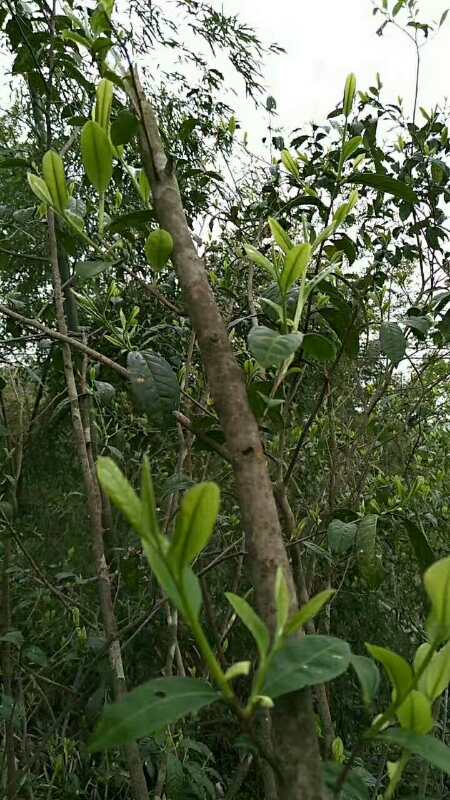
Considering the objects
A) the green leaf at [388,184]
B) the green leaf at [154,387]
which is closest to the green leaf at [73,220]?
the green leaf at [154,387]

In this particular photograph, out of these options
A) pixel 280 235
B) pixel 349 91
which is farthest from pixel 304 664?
pixel 349 91

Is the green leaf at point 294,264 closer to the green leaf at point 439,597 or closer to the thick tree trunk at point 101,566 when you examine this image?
the green leaf at point 439,597

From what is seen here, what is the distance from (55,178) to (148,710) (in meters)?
0.34

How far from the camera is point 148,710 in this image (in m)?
0.26

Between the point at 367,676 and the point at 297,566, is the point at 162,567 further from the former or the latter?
the point at 297,566

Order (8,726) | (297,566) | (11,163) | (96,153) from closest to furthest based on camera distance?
(96,153), (297,566), (11,163), (8,726)

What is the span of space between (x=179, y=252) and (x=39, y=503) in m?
2.25

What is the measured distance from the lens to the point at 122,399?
2.05m

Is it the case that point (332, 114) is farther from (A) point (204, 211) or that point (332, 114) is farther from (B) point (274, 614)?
(B) point (274, 614)

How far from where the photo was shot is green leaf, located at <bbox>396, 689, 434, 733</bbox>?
0.28 m

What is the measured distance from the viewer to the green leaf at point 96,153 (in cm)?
43

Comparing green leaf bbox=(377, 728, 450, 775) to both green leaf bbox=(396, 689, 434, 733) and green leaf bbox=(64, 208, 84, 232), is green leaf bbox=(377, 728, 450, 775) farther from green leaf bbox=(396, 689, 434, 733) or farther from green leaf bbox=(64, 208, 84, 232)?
green leaf bbox=(64, 208, 84, 232)

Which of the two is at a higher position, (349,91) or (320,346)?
(349,91)

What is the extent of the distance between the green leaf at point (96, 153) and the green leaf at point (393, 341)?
437 millimetres
